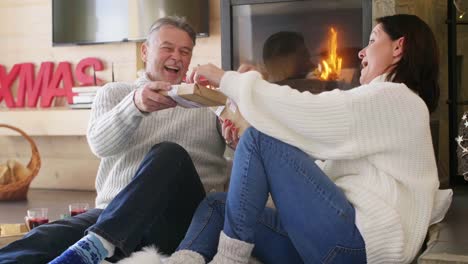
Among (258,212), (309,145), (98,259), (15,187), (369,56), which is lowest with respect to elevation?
(15,187)

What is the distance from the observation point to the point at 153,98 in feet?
6.77

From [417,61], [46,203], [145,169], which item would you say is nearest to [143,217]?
[145,169]

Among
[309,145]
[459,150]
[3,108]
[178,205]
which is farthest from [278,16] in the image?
[3,108]

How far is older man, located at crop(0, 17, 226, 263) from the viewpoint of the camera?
1.96 m

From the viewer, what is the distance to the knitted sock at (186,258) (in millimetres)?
1857

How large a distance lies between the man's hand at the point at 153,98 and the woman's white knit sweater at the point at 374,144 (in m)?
0.37

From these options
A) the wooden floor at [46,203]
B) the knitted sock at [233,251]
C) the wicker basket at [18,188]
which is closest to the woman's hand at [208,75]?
the knitted sock at [233,251]

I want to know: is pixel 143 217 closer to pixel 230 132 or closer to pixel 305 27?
pixel 230 132

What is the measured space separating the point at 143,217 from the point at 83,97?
2323 millimetres

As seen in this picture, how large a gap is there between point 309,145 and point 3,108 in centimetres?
341

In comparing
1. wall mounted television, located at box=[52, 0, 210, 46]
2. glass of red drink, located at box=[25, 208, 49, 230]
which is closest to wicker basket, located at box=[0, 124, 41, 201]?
wall mounted television, located at box=[52, 0, 210, 46]

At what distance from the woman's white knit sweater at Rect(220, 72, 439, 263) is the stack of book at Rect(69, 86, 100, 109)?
8.29 ft

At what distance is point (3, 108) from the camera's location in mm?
4699

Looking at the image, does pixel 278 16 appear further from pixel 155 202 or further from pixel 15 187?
pixel 15 187
